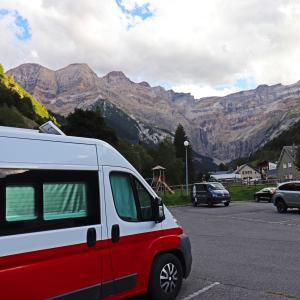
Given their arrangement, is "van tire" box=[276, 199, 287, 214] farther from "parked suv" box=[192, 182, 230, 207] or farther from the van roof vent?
the van roof vent

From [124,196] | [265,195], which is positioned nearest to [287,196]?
[265,195]

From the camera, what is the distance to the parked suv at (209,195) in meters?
33.0

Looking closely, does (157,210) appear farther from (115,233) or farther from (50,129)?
(50,129)

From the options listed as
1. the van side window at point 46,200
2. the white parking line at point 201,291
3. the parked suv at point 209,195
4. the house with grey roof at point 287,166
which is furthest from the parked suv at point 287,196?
the house with grey roof at point 287,166

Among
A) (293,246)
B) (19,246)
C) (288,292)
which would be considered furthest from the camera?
(293,246)

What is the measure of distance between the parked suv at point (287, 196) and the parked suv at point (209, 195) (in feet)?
24.4

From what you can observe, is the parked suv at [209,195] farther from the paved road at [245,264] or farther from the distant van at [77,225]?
the distant van at [77,225]

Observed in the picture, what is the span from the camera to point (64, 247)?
17.5 ft

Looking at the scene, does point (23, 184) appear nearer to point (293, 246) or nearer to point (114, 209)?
point (114, 209)

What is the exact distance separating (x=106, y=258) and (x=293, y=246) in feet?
25.8

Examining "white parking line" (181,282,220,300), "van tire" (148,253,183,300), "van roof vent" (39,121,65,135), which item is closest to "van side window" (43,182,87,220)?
"van roof vent" (39,121,65,135)

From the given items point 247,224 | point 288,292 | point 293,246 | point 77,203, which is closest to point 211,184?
point 247,224

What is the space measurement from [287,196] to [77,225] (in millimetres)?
21300

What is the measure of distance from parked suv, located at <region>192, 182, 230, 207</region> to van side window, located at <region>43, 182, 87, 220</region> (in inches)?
1093
